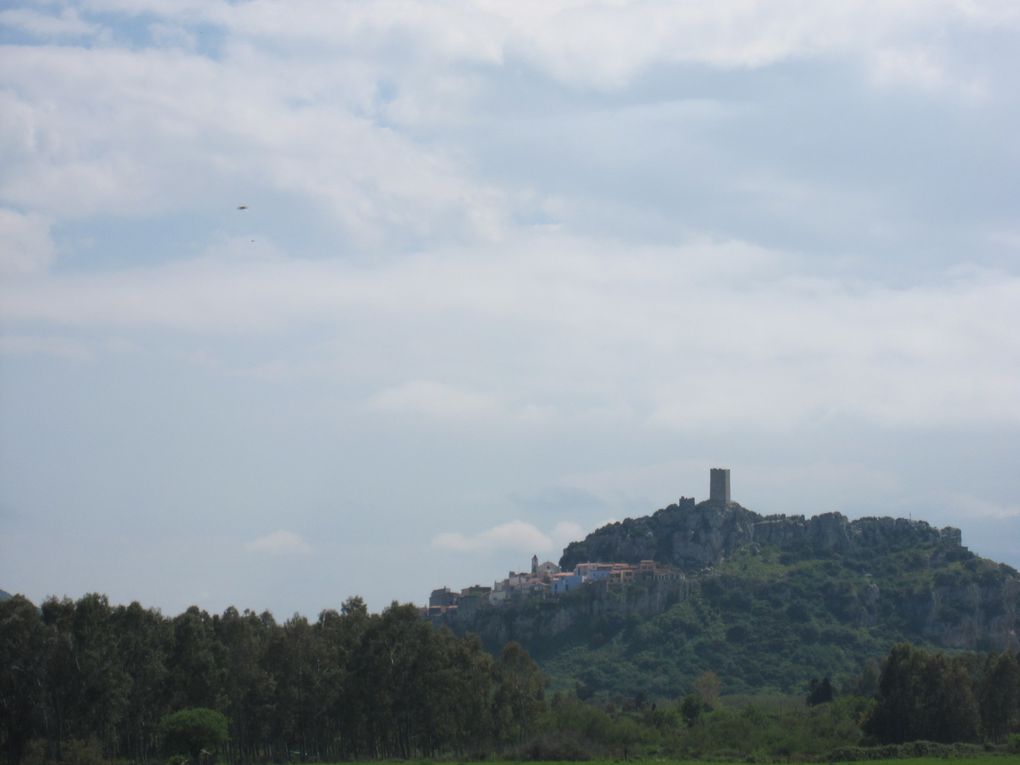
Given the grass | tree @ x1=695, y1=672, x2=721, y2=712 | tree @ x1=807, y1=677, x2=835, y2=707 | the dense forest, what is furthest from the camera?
tree @ x1=695, y1=672, x2=721, y2=712

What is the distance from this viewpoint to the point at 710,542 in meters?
183

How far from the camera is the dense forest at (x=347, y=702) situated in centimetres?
6500

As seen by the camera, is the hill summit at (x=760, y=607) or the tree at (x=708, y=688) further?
the hill summit at (x=760, y=607)

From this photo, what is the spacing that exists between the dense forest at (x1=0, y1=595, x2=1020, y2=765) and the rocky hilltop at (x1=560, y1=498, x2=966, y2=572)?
92.6 metres

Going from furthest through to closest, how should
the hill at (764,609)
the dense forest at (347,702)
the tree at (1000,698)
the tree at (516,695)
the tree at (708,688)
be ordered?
the hill at (764,609) → the tree at (708,688) → the tree at (1000,698) → the tree at (516,695) → the dense forest at (347,702)

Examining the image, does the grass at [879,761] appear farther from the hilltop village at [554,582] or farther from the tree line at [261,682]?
the hilltop village at [554,582]

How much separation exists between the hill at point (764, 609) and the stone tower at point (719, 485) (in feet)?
7.98

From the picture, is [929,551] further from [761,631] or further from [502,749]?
[502,749]

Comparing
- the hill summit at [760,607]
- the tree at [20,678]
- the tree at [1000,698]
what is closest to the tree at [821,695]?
the tree at [1000,698]

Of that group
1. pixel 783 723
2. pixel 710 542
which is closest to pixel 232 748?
pixel 783 723

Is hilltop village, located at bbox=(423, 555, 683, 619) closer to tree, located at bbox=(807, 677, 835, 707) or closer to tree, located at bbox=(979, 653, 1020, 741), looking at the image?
tree, located at bbox=(807, 677, 835, 707)

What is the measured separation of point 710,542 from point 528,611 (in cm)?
3089

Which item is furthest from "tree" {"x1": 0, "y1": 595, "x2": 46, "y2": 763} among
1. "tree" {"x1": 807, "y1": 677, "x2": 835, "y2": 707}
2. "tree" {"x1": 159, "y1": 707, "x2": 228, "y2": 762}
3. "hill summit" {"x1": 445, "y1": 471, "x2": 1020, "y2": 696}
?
"hill summit" {"x1": 445, "y1": 471, "x2": 1020, "y2": 696}

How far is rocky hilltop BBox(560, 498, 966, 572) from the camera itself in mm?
181250
